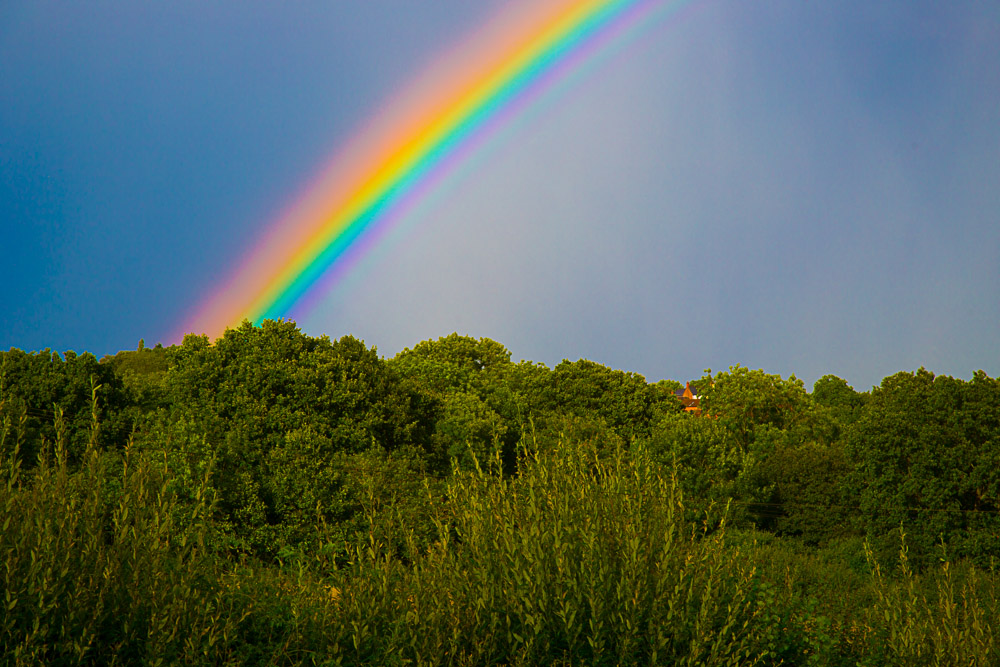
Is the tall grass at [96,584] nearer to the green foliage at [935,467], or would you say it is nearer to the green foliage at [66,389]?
the green foliage at [935,467]

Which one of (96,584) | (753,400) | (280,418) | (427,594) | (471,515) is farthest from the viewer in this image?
(753,400)

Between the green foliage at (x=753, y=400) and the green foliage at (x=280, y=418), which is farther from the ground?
the green foliage at (x=753, y=400)

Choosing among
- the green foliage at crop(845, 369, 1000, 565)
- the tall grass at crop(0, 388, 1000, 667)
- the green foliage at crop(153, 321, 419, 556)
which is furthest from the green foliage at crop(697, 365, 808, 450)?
the tall grass at crop(0, 388, 1000, 667)

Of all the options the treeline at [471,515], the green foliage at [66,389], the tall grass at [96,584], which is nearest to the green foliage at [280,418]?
the treeline at [471,515]

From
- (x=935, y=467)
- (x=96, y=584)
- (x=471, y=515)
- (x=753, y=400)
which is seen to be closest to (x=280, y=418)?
(x=471, y=515)

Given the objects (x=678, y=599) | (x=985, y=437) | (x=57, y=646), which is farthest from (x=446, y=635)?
(x=985, y=437)

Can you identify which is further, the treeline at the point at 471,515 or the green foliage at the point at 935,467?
the green foliage at the point at 935,467

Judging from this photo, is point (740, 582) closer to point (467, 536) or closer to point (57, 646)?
point (467, 536)

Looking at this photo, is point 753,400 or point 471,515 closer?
point 471,515

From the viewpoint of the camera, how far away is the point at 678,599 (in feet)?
20.9

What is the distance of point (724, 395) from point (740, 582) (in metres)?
55.0

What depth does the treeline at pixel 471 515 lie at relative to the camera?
20.2 feet

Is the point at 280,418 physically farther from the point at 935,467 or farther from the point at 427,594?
the point at 935,467

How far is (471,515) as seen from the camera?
7578 millimetres
